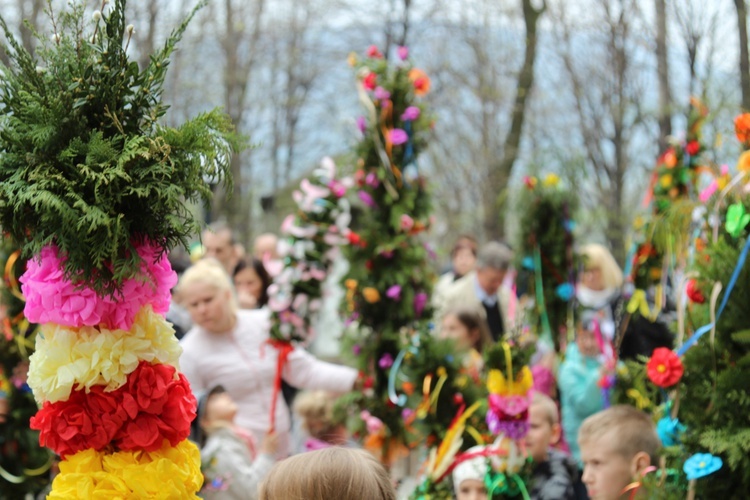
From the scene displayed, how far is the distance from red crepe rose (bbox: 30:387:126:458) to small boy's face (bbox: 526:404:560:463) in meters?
2.36

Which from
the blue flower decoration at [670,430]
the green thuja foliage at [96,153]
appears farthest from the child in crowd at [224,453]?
the green thuja foliage at [96,153]

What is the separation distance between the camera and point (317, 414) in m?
6.29

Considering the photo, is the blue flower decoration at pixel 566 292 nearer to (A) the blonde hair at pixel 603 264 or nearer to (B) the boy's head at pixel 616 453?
(A) the blonde hair at pixel 603 264

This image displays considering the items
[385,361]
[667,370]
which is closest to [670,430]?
[667,370]

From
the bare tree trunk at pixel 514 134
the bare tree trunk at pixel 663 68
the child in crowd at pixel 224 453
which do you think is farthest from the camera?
the bare tree trunk at pixel 514 134

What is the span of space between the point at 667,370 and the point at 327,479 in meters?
→ 1.74

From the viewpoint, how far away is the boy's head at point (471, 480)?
171 inches

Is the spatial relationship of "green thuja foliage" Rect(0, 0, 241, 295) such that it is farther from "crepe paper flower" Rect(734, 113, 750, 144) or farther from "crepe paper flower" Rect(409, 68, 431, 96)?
"crepe paper flower" Rect(409, 68, 431, 96)

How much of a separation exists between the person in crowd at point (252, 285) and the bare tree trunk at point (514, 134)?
6.53 m

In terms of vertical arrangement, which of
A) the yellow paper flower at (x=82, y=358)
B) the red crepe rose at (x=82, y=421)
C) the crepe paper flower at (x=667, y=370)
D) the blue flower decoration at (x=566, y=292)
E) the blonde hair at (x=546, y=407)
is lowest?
the blonde hair at (x=546, y=407)

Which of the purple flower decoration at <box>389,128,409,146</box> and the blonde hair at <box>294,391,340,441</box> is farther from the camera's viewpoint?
the blonde hair at <box>294,391,340,441</box>

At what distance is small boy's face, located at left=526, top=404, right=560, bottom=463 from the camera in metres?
4.53

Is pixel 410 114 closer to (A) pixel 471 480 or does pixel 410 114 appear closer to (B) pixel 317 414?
(B) pixel 317 414

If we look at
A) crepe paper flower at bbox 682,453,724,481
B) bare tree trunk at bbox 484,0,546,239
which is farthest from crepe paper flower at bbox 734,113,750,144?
bare tree trunk at bbox 484,0,546,239
